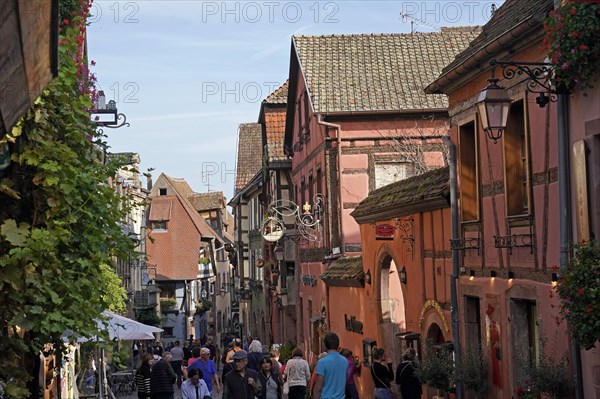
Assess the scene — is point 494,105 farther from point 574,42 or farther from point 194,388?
point 194,388

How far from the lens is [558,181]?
37.5 ft

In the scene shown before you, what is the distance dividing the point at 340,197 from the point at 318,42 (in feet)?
16.9

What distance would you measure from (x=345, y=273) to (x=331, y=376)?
12171 millimetres

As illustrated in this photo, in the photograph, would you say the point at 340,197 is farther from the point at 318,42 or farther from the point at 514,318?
the point at 514,318

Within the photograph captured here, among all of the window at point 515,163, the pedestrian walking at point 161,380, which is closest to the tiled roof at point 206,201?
the pedestrian walking at point 161,380

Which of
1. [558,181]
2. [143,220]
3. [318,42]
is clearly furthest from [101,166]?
[143,220]

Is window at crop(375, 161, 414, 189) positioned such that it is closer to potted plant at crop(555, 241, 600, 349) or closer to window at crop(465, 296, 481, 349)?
window at crop(465, 296, 481, 349)

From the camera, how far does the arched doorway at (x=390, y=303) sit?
67.1 feet

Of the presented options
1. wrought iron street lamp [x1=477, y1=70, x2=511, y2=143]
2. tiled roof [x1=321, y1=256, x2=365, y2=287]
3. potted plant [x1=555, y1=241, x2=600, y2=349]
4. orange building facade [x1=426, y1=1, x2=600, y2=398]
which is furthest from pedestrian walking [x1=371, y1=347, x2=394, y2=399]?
tiled roof [x1=321, y1=256, x2=365, y2=287]

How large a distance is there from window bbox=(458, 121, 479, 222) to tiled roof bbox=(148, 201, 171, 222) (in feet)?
176

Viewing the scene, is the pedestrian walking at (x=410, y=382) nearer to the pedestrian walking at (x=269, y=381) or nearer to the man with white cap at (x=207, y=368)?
the pedestrian walking at (x=269, y=381)

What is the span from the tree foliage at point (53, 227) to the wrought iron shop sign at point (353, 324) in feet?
37.2

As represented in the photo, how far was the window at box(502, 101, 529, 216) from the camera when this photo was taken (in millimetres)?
13266

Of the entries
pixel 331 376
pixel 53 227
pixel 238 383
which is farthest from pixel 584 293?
pixel 238 383
